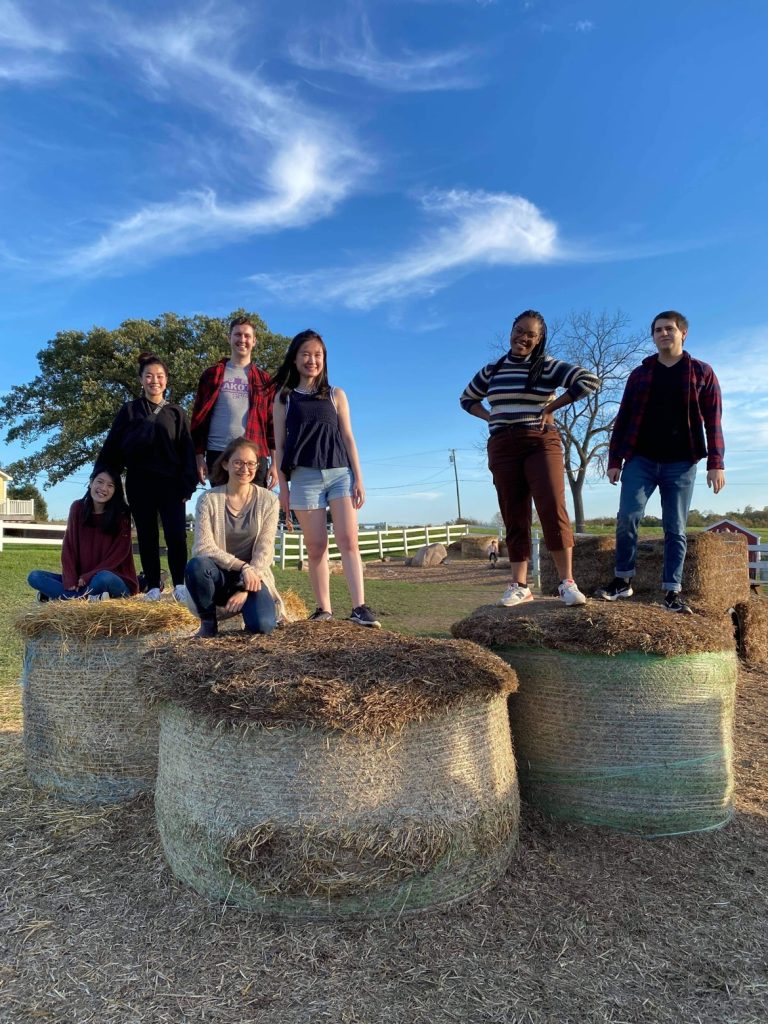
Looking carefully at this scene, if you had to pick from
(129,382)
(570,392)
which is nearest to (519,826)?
(570,392)

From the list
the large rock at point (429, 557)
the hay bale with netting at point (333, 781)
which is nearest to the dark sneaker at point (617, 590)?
the hay bale with netting at point (333, 781)

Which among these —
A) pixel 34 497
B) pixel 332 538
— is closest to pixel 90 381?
pixel 332 538

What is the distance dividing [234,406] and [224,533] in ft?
4.33

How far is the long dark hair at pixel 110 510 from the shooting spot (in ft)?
15.1

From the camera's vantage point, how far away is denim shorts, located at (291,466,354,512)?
3.98 meters

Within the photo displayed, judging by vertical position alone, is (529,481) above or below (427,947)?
above

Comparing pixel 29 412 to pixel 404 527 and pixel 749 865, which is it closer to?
pixel 404 527

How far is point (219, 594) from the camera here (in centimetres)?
343

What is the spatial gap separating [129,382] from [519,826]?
1004 inches

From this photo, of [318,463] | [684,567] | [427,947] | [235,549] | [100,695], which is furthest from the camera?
[684,567]

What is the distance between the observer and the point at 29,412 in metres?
26.5

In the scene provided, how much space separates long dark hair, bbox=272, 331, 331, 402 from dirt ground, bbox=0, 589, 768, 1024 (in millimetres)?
2461

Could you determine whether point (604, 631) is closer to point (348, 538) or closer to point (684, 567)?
point (348, 538)

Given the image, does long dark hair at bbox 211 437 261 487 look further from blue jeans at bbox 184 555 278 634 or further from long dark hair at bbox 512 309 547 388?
long dark hair at bbox 512 309 547 388
